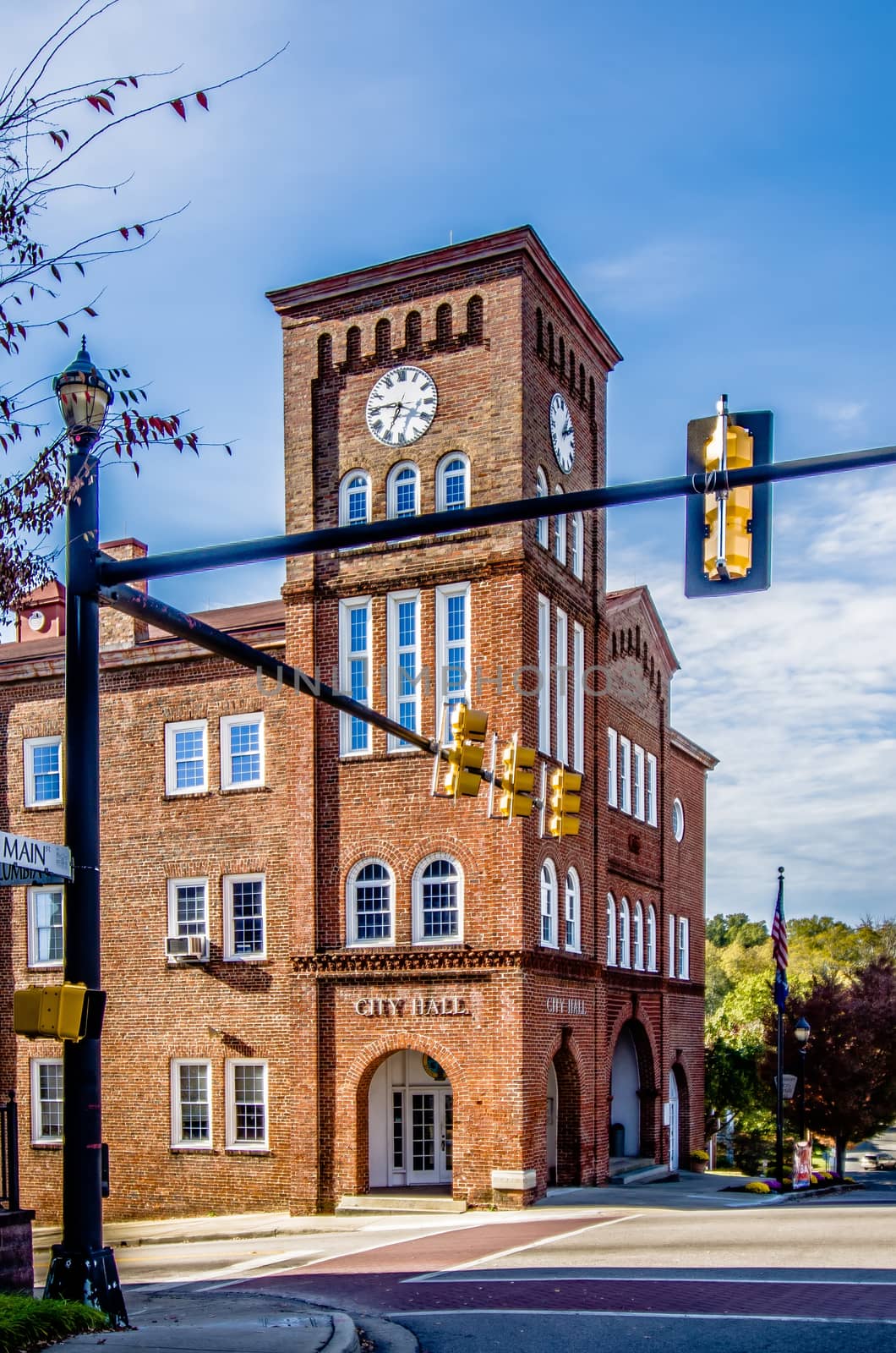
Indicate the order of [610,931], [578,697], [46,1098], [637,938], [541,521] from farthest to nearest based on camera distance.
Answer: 1. [637,938]
2. [610,931]
3. [46,1098]
4. [578,697]
5. [541,521]

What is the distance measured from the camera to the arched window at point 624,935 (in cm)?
3603

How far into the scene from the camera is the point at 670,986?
40.2 meters

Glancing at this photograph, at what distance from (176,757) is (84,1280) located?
2194 cm

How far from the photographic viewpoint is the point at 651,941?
128ft

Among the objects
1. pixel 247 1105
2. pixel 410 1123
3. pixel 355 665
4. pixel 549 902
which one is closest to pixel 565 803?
pixel 549 902

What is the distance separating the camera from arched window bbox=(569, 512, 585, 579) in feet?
106

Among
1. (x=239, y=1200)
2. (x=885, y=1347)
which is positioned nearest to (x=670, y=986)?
(x=239, y=1200)

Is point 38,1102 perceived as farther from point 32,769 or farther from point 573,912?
point 573,912

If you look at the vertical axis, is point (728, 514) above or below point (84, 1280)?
above

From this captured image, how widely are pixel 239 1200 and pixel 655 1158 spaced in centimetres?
1195

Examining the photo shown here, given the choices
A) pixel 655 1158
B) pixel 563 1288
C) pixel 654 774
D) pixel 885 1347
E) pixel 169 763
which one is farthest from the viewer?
pixel 654 774

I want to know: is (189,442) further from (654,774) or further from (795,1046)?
(795,1046)

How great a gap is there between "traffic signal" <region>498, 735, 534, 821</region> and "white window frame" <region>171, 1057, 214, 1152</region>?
15503mm

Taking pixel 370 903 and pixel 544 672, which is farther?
pixel 544 672
